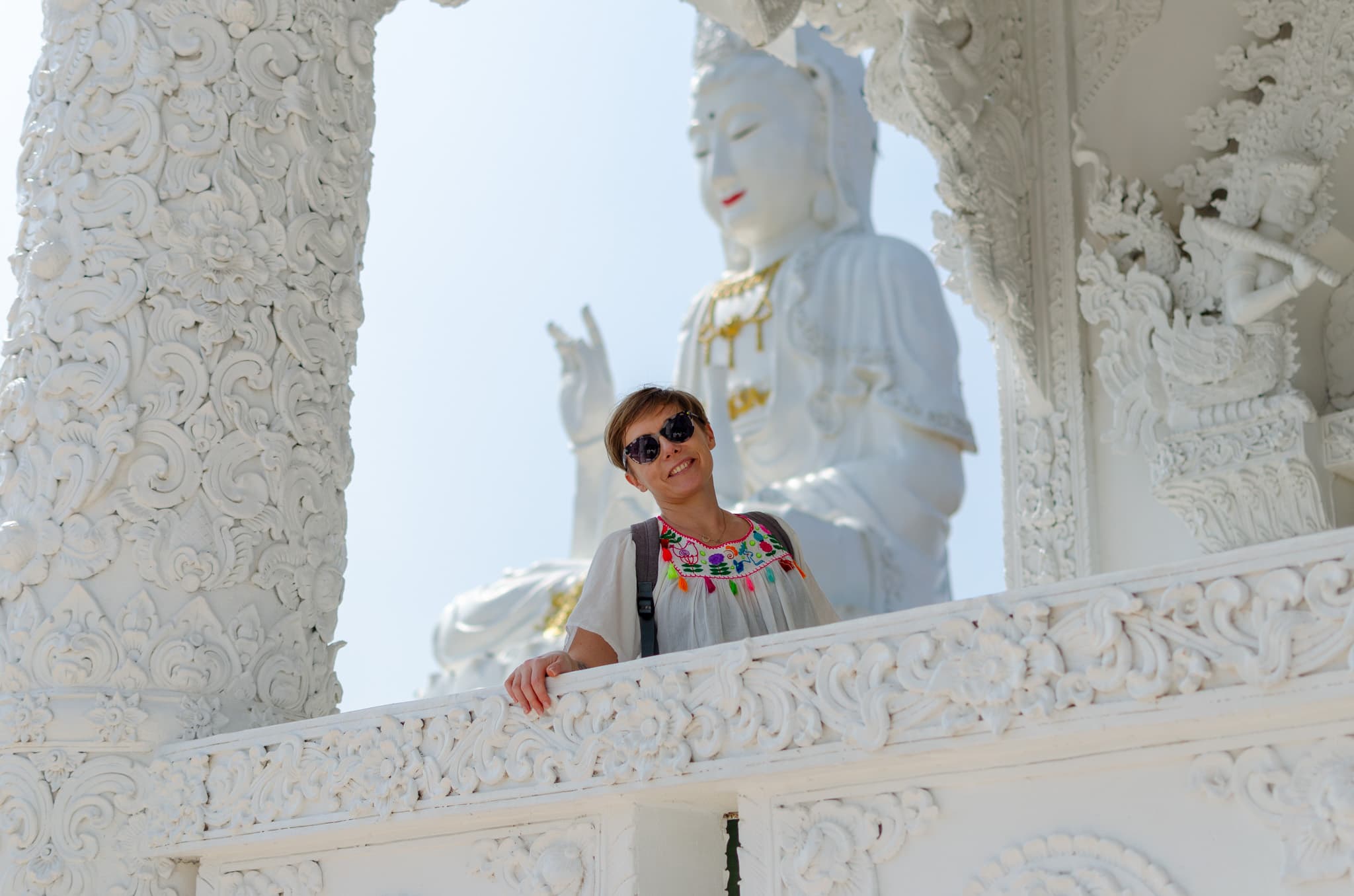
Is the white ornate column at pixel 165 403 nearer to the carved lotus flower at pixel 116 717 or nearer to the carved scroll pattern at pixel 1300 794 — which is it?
the carved lotus flower at pixel 116 717

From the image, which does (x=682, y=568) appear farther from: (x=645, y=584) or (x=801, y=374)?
(x=801, y=374)

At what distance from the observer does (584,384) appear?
962cm

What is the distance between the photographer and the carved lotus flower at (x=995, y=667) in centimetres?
196

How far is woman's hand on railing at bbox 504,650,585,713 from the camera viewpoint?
2438mm

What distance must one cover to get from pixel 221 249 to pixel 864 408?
18.9 ft

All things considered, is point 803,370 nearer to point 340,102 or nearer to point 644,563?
point 340,102

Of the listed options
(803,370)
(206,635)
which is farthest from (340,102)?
(803,370)

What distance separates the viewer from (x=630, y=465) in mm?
2668

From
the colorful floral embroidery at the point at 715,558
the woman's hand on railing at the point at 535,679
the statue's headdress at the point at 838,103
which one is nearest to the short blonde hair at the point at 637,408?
the colorful floral embroidery at the point at 715,558

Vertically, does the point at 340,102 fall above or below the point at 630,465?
above

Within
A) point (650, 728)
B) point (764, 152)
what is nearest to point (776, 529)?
point (650, 728)

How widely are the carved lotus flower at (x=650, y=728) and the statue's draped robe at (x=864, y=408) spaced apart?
564 cm

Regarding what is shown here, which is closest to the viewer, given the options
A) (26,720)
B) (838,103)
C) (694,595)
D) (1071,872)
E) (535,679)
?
(1071,872)

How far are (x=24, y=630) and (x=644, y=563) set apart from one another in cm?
133
